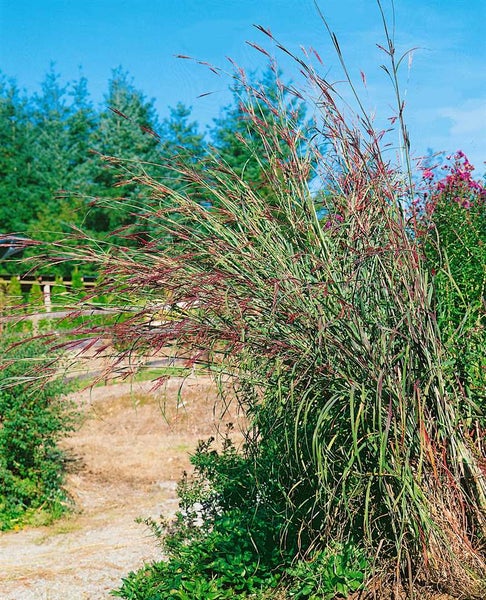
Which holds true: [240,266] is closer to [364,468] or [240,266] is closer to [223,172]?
[223,172]

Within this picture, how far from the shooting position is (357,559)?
2.95m

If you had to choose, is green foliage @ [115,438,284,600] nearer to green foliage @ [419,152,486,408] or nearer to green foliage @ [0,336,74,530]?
green foliage @ [419,152,486,408]

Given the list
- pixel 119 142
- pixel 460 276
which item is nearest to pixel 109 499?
pixel 460 276

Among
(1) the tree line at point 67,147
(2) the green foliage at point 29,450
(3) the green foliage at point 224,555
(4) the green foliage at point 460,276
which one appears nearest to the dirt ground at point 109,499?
(2) the green foliage at point 29,450

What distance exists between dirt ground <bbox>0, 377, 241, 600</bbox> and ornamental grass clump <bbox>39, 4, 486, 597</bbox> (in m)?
0.35

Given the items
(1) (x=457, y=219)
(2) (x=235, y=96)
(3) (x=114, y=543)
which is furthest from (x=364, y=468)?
(3) (x=114, y=543)

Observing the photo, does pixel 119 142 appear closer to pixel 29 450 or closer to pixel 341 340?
pixel 29 450

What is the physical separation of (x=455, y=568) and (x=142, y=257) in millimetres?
1808

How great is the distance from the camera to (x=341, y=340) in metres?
2.86

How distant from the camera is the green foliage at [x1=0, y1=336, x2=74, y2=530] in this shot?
6.31 metres

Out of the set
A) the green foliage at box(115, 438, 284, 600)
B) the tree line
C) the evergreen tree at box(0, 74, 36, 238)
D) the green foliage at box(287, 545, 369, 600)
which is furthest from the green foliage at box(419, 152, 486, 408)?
the evergreen tree at box(0, 74, 36, 238)

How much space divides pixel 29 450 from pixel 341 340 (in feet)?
14.7

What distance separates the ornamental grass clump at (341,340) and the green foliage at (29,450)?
138 inches

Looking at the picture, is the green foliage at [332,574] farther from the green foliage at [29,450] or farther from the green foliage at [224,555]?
the green foliage at [29,450]
